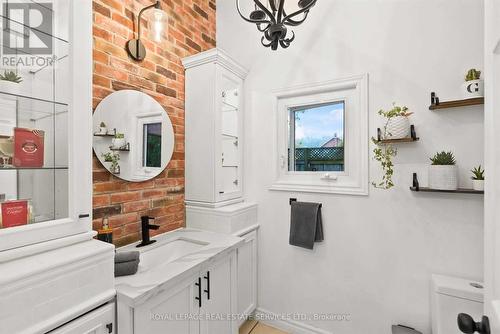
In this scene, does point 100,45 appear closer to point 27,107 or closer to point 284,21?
point 27,107

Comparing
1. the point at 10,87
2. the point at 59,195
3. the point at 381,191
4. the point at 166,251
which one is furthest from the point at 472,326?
the point at 10,87

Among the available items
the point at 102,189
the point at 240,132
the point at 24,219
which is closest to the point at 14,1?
the point at 24,219

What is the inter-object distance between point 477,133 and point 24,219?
2.32m

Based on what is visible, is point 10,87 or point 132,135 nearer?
point 10,87

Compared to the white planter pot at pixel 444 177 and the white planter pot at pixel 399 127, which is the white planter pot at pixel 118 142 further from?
the white planter pot at pixel 444 177

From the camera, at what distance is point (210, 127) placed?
192 centimetres

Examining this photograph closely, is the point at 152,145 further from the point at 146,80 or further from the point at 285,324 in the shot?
the point at 285,324

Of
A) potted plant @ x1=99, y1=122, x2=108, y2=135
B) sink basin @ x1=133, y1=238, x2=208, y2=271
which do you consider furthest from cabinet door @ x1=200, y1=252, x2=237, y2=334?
potted plant @ x1=99, y1=122, x2=108, y2=135

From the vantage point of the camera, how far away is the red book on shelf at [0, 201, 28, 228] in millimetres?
852

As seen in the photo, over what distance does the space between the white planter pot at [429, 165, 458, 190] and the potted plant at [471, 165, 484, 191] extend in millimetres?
81

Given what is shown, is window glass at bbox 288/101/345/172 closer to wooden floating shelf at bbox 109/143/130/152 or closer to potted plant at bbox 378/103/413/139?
potted plant at bbox 378/103/413/139

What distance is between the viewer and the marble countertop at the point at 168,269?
1037 mm

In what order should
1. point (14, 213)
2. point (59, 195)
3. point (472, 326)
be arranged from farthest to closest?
point (59, 195), point (14, 213), point (472, 326)

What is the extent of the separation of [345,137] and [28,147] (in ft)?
6.26
